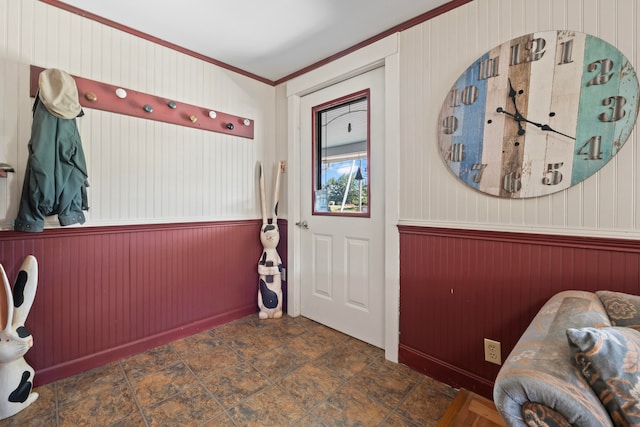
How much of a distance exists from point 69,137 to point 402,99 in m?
2.05

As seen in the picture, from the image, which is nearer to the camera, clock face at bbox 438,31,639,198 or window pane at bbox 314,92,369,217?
clock face at bbox 438,31,639,198

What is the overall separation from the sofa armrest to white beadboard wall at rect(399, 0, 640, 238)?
63cm

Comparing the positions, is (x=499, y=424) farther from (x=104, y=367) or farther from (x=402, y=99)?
(x=104, y=367)

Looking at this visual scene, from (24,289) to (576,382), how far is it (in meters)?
2.33

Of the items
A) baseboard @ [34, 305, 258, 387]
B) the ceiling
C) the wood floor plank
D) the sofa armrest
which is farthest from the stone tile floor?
the ceiling

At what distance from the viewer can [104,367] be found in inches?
72.8

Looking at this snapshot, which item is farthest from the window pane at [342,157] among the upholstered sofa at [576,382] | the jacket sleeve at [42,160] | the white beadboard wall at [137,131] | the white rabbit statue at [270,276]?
the jacket sleeve at [42,160]

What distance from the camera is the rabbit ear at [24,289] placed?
57.9 inches

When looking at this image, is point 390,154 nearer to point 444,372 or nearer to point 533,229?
point 533,229

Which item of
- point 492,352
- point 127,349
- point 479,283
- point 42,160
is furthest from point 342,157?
point 127,349

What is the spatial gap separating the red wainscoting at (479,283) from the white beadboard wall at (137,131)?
1.64 meters

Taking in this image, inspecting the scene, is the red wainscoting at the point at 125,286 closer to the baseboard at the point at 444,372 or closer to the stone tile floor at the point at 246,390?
the stone tile floor at the point at 246,390

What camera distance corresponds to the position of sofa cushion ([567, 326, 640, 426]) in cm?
67

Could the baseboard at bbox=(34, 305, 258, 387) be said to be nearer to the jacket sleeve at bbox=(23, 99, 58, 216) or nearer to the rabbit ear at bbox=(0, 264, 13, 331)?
the rabbit ear at bbox=(0, 264, 13, 331)
